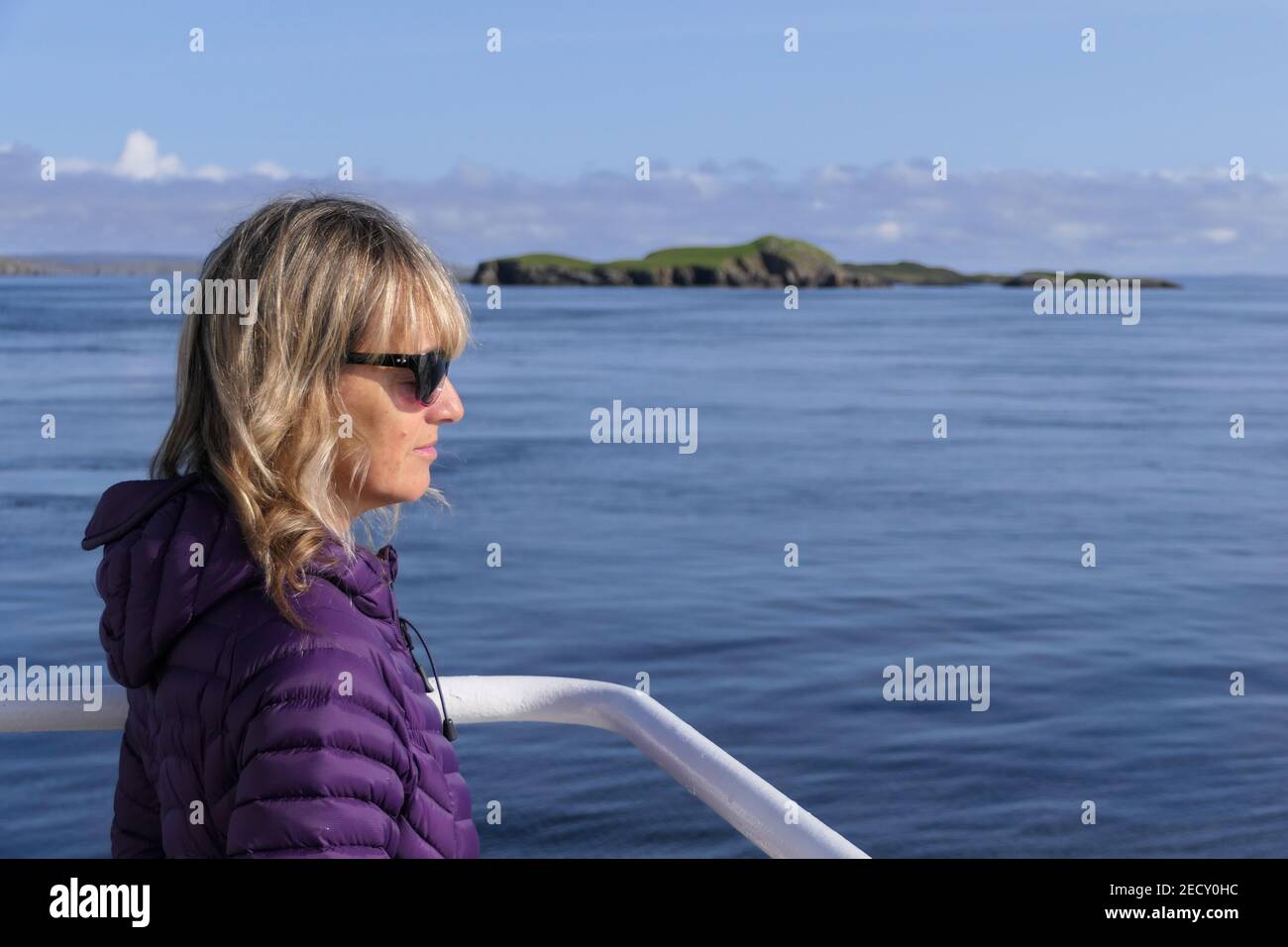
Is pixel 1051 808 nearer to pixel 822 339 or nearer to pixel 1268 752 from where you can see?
pixel 1268 752

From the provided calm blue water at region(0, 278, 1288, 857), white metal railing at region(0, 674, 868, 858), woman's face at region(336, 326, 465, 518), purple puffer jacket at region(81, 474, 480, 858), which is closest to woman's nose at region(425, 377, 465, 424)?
woman's face at region(336, 326, 465, 518)

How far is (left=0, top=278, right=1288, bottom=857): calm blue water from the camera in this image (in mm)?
7145

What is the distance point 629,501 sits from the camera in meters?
15.8

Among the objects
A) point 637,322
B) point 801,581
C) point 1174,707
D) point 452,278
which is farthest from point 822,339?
point 452,278

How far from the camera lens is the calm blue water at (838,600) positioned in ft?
23.4

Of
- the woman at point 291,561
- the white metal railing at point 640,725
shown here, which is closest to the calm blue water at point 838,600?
the white metal railing at point 640,725

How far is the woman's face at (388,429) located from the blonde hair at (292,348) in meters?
0.02

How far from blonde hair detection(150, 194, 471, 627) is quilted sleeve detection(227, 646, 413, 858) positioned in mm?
147

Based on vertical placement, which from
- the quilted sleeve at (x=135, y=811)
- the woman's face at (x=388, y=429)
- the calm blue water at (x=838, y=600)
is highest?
the woman's face at (x=388, y=429)

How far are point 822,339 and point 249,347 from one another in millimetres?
41531

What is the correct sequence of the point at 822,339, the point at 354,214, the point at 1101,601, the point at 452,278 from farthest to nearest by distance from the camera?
the point at 822,339
the point at 1101,601
the point at 452,278
the point at 354,214

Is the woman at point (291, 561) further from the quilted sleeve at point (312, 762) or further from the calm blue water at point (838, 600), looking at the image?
the calm blue water at point (838, 600)

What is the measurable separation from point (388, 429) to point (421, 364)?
98mm
